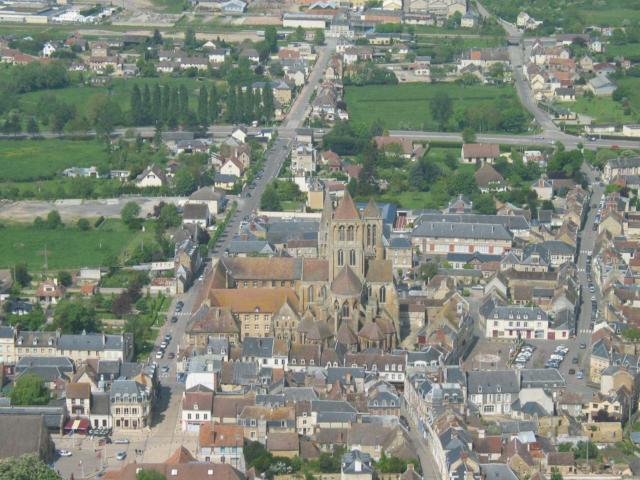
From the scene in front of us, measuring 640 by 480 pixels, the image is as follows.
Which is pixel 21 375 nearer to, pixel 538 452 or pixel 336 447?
pixel 336 447

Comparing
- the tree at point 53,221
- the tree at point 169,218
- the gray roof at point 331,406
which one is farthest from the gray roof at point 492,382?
the tree at point 53,221

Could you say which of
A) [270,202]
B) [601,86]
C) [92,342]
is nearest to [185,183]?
[270,202]

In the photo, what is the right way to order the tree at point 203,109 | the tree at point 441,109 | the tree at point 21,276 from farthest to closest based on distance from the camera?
1. the tree at point 441,109
2. the tree at point 203,109
3. the tree at point 21,276

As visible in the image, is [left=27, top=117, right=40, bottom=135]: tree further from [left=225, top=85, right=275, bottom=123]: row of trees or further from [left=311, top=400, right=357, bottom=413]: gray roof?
[left=311, top=400, right=357, bottom=413]: gray roof

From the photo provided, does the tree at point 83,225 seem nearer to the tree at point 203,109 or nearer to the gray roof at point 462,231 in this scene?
the gray roof at point 462,231

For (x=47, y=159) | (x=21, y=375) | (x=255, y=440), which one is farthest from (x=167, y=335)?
(x=47, y=159)
